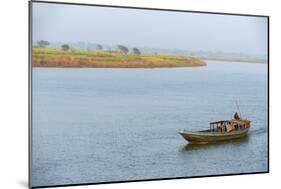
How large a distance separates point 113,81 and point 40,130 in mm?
558

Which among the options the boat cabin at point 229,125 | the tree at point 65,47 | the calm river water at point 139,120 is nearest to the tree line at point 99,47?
the tree at point 65,47

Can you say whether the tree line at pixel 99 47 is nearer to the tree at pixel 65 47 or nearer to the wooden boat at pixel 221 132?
the tree at pixel 65 47

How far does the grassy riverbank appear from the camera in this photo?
3131 mm

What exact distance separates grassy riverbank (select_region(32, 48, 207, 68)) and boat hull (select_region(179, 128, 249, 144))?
1.52ft

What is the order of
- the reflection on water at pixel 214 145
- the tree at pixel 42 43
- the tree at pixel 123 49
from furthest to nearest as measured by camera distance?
1. the reflection on water at pixel 214 145
2. the tree at pixel 123 49
3. the tree at pixel 42 43

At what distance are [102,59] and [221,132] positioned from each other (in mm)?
960

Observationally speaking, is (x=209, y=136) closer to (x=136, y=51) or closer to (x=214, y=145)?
(x=214, y=145)

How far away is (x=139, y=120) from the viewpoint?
131 inches

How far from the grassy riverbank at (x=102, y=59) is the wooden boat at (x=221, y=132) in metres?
0.43

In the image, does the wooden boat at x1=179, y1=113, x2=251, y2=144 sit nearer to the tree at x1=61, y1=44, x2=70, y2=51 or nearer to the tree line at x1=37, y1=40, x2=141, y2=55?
the tree line at x1=37, y1=40, x2=141, y2=55

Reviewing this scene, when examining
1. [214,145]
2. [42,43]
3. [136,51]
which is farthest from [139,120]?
[42,43]

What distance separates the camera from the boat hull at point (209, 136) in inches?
134

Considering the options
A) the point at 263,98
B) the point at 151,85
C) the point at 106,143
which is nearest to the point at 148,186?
the point at 106,143

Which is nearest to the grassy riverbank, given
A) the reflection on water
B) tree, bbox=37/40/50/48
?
tree, bbox=37/40/50/48
